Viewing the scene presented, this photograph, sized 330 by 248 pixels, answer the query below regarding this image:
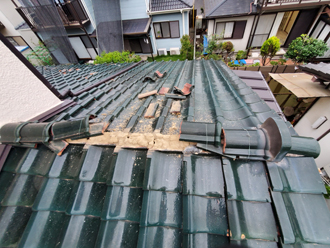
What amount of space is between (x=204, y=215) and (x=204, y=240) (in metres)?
0.18

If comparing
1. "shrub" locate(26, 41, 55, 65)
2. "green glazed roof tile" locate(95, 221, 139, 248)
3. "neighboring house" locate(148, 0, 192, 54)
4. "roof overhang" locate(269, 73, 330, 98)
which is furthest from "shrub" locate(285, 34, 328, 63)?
"shrub" locate(26, 41, 55, 65)

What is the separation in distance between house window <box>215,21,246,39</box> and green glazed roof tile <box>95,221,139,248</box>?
57.0 feet

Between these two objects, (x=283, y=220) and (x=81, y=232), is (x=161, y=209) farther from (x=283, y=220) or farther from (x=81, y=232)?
(x=283, y=220)

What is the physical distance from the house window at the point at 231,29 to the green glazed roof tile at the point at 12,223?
58.2ft

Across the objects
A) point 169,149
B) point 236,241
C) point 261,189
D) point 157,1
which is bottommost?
point 236,241

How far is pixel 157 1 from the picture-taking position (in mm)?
14328

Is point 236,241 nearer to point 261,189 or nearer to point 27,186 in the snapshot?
point 261,189

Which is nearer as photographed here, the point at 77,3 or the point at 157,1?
the point at 77,3

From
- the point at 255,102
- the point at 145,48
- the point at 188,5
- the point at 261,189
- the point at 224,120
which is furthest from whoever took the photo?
the point at 145,48

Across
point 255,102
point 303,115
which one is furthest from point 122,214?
point 303,115

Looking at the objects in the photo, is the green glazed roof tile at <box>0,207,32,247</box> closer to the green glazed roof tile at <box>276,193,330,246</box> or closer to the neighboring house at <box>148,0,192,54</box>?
the green glazed roof tile at <box>276,193,330,246</box>

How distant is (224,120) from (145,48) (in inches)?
712

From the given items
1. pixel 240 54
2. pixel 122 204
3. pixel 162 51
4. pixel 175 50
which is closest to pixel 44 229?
pixel 122 204

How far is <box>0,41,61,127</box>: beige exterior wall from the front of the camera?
196 cm
